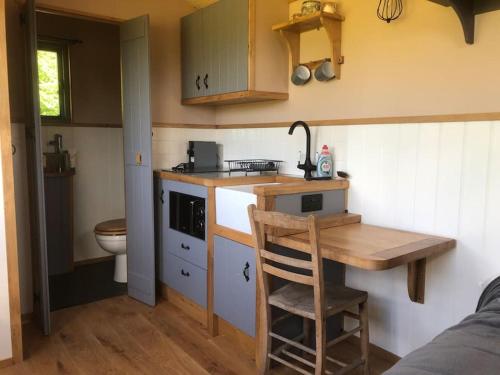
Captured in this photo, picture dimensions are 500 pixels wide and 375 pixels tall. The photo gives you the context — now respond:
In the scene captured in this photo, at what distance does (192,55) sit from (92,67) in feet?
4.08

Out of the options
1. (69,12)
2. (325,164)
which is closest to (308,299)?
(325,164)

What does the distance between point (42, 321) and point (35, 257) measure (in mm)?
389

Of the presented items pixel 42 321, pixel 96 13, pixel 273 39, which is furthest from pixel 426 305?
pixel 96 13

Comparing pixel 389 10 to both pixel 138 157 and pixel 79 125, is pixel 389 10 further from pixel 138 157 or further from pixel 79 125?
pixel 79 125

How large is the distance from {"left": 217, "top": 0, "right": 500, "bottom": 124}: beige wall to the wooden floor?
1346mm

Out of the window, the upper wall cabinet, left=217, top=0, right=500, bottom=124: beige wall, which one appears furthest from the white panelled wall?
the window

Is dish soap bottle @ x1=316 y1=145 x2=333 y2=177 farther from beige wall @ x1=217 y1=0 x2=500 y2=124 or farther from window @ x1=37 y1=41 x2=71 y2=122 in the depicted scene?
window @ x1=37 y1=41 x2=71 y2=122

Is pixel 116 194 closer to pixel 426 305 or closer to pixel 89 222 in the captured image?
pixel 89 222

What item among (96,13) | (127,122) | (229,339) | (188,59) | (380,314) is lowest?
(229,339)

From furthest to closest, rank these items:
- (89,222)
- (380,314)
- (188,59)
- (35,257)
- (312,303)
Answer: (89,222) → (188,59) → (35,257) → (380,314) → (312,303)

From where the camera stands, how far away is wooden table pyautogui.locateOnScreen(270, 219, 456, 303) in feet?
5.42

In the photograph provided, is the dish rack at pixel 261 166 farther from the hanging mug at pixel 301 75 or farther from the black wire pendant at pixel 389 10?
the black wire pendant at pixel 389 10

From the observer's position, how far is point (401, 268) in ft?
7.18

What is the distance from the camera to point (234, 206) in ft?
7.60
